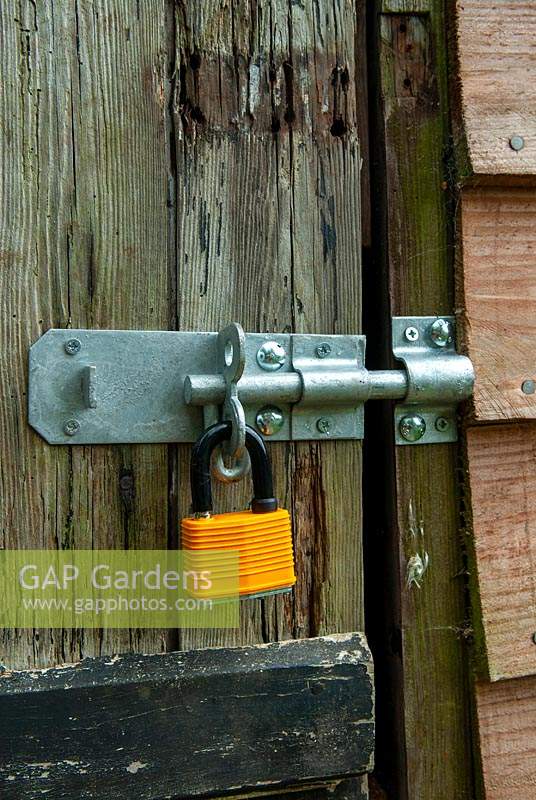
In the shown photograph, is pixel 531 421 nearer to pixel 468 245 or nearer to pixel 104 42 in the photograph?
pixel 468 245

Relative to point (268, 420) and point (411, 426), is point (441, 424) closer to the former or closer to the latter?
point (411, 426)

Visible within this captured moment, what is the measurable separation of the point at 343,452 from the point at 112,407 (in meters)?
0.32

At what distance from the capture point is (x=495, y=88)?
3.51 feet

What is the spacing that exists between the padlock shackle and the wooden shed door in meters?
0.10

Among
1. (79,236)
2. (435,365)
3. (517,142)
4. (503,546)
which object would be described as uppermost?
(517,142)

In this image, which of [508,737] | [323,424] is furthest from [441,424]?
[508,737]

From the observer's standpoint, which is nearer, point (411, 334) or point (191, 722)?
point (191, 722)

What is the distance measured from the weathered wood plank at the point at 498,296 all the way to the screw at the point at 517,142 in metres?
0.06

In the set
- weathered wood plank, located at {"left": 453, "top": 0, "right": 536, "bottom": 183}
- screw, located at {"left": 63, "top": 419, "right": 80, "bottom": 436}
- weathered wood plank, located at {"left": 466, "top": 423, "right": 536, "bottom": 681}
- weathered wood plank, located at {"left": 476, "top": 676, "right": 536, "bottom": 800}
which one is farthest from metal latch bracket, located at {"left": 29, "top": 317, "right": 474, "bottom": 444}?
weathered wood plank, located at {"left": 476, "top": 676, "right": 536, "bottom": 800}

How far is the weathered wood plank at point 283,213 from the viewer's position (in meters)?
1.02

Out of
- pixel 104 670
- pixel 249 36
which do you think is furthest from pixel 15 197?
pixel 104 670

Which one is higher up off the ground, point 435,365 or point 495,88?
point 495,88

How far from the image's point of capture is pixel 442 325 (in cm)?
108

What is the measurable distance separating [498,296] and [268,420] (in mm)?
373
